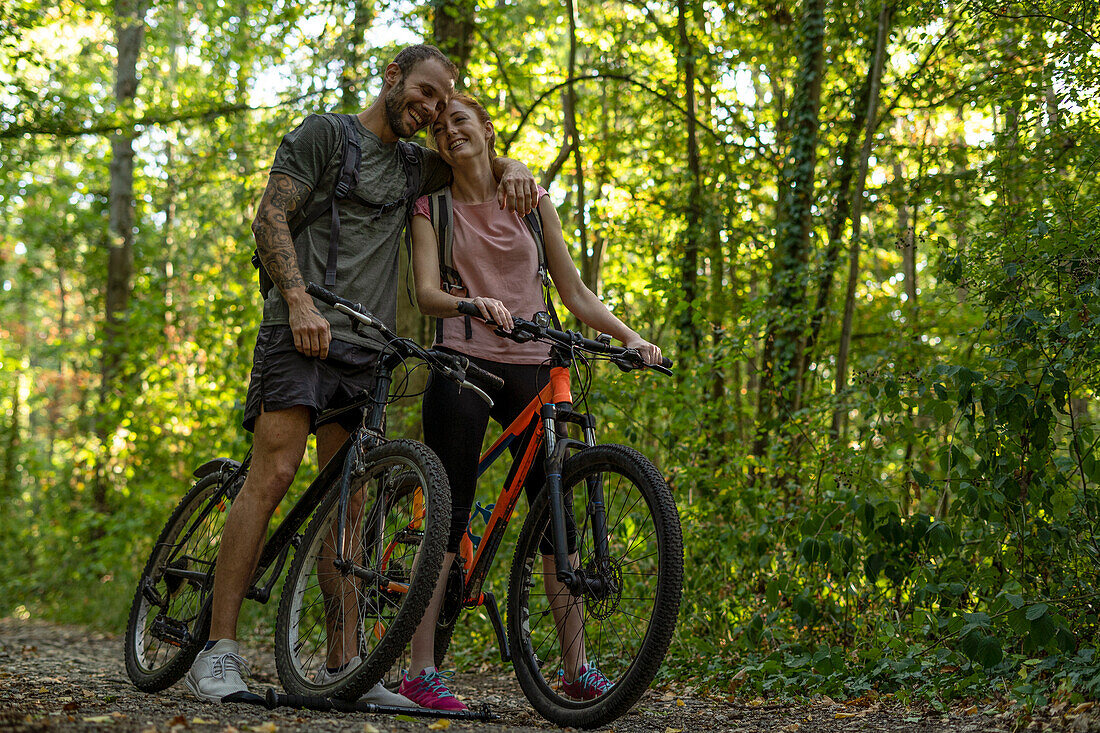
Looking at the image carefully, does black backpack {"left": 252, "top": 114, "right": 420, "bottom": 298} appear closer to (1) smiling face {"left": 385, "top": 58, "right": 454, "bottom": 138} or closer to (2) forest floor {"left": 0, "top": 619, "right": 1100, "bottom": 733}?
(1) smiling face {"left": 385, "top": 58, "right": 454, "bottom": 138}

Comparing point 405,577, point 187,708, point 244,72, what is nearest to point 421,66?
point 405,577

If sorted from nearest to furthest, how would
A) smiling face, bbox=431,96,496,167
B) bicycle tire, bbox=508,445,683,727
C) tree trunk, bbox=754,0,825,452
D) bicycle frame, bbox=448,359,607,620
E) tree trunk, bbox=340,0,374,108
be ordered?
bicycle tire, bbox=508,445,683,727
bicycle frame, bbox=448,359,607,620
smiling face, bbox=431,96,496,167
tree trunk, bbox=754,0,825,452
tree trunk, bbox=340,0,374,108

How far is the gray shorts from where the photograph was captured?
309 centimetres

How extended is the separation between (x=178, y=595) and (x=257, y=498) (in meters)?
0.88

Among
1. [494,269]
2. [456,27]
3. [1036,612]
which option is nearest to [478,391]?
[494,269]

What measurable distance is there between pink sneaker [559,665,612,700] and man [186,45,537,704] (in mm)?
549

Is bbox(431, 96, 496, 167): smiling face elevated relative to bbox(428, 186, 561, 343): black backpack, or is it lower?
elevated

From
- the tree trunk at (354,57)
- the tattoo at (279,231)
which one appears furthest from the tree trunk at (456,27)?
the tattoo at (279,231)

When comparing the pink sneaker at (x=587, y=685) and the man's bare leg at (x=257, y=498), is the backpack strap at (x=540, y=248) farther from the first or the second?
the pink sneaker at (x=587, y=685)

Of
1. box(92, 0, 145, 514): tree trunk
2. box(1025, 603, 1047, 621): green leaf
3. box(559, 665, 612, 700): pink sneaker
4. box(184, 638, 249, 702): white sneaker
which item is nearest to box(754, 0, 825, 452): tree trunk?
box(1025, 603, 1047, 621): green leaf

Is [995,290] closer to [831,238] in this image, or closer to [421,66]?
[421,66]

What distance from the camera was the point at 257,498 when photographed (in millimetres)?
3178

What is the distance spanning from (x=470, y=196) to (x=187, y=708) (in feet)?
6.71

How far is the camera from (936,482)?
3.79 metres
